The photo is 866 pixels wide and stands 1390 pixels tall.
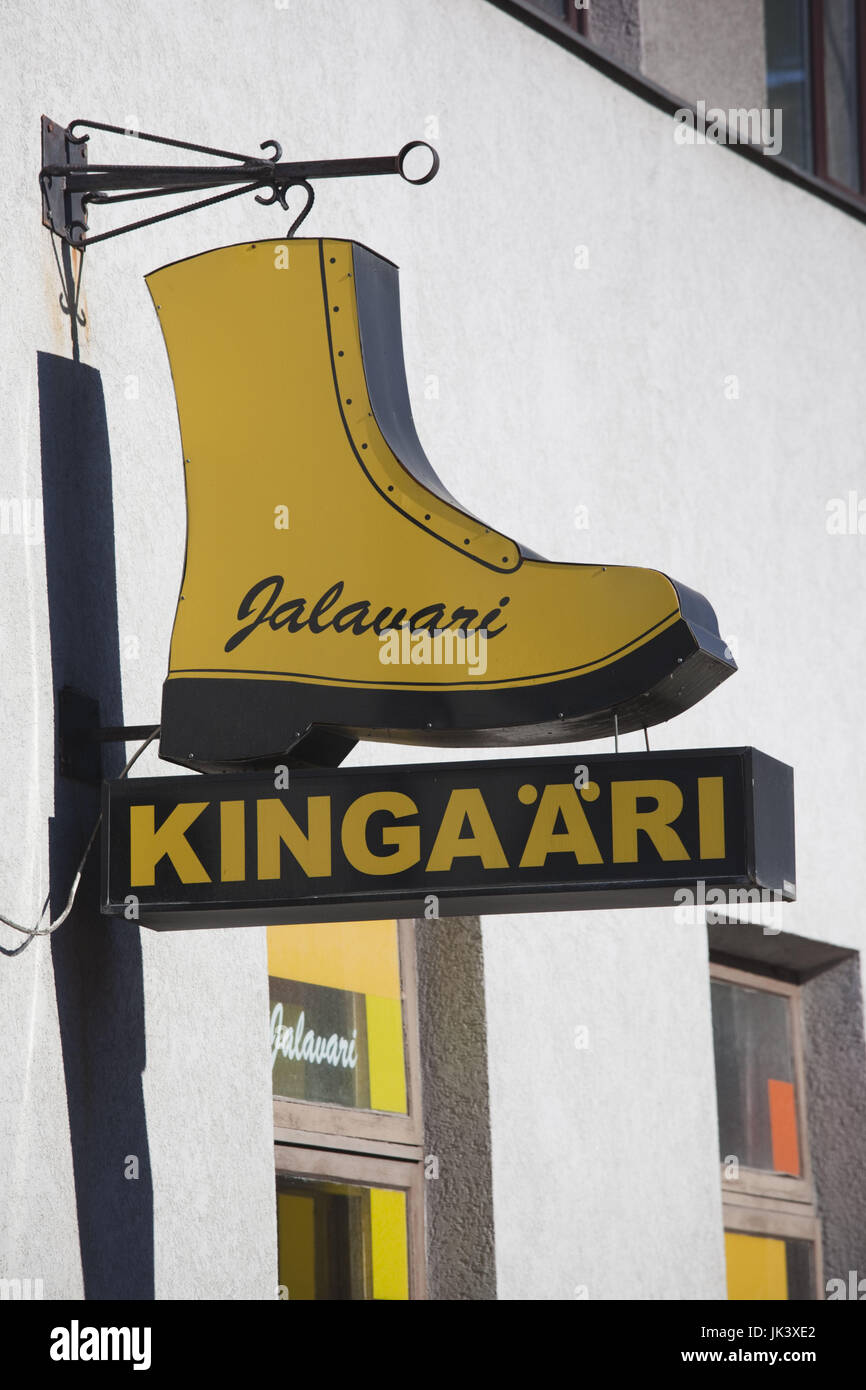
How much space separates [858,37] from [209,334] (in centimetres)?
591

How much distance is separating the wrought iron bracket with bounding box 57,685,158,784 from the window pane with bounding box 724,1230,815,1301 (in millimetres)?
3782

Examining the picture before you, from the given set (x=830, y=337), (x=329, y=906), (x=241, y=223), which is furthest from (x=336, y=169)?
(x=830, y=337)

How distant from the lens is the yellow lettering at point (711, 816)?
13.6 ft

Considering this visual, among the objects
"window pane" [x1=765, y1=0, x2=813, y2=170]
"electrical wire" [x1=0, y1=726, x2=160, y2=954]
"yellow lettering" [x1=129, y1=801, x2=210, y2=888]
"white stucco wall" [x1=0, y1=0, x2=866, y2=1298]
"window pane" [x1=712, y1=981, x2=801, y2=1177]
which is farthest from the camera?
"window pane" [x1=765, y1=0, x2=813, y2=170]

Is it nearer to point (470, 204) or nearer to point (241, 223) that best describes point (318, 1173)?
point (241, 223)

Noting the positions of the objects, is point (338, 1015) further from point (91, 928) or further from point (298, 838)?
point (298, 838)

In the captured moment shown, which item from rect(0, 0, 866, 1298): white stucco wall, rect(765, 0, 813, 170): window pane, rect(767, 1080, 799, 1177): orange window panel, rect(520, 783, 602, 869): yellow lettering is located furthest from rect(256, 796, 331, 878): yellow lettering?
rect(765, 0, 813, 170): window pane

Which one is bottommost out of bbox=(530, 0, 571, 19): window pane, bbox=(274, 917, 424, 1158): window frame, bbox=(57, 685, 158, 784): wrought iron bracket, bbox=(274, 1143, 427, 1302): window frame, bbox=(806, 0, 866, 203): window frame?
bbox=(274, 1143, 427, 1302): window frame

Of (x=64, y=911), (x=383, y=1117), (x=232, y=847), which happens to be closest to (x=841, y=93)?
(x=383, y=1117)

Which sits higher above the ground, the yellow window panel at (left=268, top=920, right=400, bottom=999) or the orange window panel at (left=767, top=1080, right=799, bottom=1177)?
the yellow window panel at (left=268, top=920, right=400, bottom=999)

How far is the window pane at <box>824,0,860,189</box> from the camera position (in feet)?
31.3

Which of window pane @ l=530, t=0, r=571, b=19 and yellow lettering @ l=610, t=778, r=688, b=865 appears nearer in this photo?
yellow lettering @ l=610, t=778, r=688, b=865

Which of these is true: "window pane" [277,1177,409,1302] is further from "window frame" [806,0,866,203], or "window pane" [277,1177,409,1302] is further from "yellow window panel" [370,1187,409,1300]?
"window frame" [806,0,866,203]

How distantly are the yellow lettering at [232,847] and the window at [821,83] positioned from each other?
577 cm
